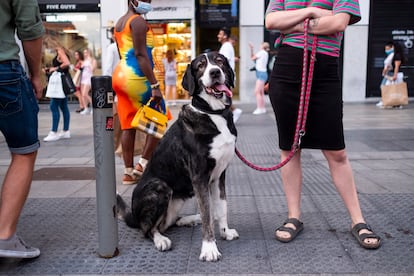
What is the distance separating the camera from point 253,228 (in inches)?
149

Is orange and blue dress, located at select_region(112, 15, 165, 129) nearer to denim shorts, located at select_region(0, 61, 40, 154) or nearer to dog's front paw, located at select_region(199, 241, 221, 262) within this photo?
denim shorts, located at select_region(0, 61, 40, 154)

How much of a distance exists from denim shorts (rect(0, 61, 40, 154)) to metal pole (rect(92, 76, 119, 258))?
424 millimetres

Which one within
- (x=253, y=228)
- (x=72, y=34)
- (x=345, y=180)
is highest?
(x=72, y=34)

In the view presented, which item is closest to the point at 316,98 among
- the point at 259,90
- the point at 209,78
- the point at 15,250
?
the point at 209,78

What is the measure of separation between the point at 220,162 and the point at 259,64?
9693 mm

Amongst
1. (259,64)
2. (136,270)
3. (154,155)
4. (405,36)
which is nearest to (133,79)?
(154,155)

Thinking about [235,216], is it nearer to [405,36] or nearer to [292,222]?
[292,222]

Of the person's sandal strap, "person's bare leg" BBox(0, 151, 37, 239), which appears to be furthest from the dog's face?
"person's bare leg" BBox(0, 151, 37, 239)

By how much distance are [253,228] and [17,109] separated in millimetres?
2094

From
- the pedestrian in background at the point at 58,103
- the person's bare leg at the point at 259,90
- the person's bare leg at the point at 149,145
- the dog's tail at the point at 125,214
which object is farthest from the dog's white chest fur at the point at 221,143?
the person's bare leg at the point at 259,90

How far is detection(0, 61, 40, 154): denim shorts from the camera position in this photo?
2850mm

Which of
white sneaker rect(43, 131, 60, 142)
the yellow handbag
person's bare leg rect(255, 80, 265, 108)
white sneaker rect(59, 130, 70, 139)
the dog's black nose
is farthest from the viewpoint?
person's bare leg rect(255, 80, 265, 108)

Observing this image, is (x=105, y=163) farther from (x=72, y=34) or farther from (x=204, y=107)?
(x=72, y=34)

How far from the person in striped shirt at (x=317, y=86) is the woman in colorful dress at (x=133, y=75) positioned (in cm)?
188
